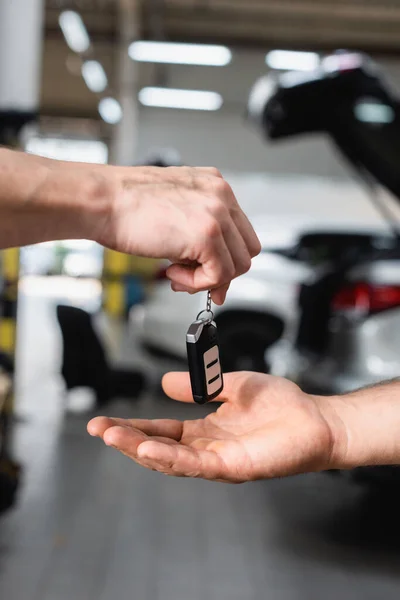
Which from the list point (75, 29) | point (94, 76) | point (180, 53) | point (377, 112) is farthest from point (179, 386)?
point (94, 76)

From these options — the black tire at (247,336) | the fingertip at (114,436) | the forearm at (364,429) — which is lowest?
the black tire at (247,336)

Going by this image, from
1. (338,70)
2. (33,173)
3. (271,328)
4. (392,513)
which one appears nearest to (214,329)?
(33,173)

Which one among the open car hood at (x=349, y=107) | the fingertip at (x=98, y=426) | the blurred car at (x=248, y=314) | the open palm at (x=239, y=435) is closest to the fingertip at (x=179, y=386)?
the open palm at (x=239, y=435)

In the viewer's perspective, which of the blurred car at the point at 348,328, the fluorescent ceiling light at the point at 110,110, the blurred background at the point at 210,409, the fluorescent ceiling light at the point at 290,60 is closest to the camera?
the blurred background at the point at 210,409

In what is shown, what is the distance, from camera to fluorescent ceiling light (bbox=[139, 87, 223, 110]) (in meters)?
16.9

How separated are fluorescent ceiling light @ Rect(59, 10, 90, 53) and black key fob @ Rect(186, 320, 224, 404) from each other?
12.1 m

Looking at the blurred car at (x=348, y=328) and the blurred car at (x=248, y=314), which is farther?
the blurred car at (x=248, y=314)

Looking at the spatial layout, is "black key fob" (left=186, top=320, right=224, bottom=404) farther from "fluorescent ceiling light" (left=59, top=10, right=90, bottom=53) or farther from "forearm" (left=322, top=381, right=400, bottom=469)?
"fluorescent ceiling light" (left=59, top=10, right=90, bottom=53)

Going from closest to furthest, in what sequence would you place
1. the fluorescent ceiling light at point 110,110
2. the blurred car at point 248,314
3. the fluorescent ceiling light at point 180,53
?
the blurred car at point 248,314
the fluorescent ceiling light at point 180,53
the fluorescent ceiling light at point 110,110

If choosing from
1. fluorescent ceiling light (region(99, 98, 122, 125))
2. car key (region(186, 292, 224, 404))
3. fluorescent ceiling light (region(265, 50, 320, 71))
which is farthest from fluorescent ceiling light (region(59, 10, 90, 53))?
car key (region(186, 292, 224, 404))

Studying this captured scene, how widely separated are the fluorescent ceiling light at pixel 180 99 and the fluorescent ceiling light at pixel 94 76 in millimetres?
1081

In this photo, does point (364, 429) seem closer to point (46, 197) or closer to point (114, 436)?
point (114, 436)

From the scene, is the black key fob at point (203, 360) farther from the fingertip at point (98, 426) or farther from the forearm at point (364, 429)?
the forearm at point (364, 429)

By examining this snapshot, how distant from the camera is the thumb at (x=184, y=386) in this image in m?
1.58
